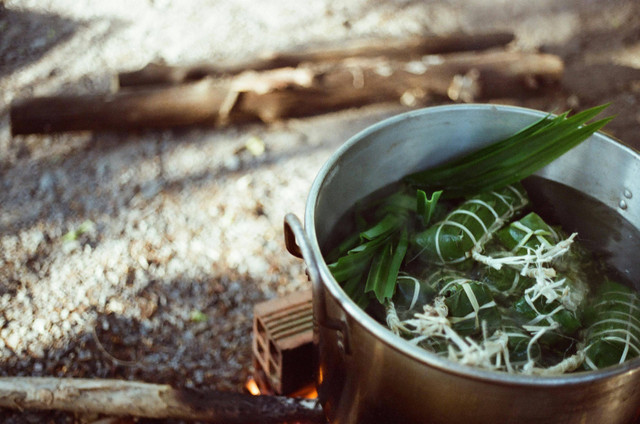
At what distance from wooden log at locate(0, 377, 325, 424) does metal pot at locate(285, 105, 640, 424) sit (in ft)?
1.42

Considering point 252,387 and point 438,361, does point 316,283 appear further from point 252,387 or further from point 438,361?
point 252,387

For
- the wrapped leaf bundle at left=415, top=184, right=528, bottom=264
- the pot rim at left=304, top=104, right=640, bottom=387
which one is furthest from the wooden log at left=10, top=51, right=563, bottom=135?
the pot rim at left=304, top=104, right=640, bottom=387

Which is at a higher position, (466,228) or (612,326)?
(466,228)

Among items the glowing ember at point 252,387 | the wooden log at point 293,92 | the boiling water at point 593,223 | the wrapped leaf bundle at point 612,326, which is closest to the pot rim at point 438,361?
the wrapped leaf bundle at point 612,326

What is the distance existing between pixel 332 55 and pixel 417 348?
4.03 metres

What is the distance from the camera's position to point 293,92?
14.6 feet

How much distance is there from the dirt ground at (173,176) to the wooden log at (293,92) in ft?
0.42

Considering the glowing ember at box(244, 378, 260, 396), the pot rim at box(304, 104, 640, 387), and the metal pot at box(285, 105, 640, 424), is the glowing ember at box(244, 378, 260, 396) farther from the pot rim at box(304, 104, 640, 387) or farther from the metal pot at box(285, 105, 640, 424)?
the pot rim at box(304, 104, 640, 387)

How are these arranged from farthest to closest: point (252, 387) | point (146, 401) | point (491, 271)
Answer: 1. point (252, 387)
2. point (146, 401)
3. point (491, 271)

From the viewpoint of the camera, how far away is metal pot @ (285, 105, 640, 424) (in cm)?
134

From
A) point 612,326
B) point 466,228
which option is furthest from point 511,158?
point 612,326

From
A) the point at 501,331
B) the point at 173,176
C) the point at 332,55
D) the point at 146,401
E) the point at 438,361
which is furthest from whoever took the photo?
the point at 332,55

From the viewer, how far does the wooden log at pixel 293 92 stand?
4.22 meters

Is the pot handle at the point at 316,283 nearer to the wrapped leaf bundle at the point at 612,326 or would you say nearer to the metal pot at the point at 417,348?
the metal pot at the point at 417,348
